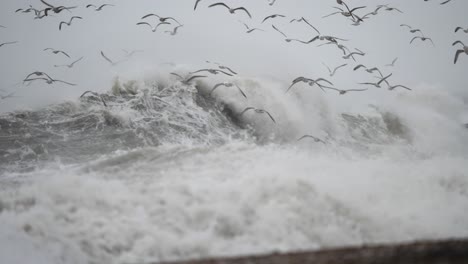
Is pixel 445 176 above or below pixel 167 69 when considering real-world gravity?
above

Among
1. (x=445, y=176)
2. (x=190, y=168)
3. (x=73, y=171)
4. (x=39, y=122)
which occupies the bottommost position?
(x=39, y=122)

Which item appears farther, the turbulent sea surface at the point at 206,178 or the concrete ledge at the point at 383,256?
the turbulent sea surface at the point at 206,178

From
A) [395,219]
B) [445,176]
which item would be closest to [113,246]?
[395,219]

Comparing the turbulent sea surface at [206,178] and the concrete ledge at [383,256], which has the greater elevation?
the concrete ledge at [383,256]

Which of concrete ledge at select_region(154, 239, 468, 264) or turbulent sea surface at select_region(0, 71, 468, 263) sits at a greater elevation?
concrete ledge at select_region(154, 239, 468, 264)

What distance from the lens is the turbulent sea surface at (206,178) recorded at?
17.3 ft

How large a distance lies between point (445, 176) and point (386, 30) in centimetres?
3598

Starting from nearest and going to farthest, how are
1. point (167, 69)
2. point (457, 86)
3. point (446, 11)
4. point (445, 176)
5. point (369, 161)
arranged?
point (445, 176), point (369, 161), point (167, 69), point (457, 86), point (446, 11)

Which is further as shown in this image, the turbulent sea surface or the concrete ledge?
the turbulent sea surface

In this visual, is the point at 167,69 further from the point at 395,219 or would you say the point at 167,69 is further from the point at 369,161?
the point at 395,219

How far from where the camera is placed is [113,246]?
5.11 meters

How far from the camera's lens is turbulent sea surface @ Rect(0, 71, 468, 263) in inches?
207

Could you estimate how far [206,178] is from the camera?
693 cm

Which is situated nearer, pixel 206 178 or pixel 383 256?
pixel 383 256
